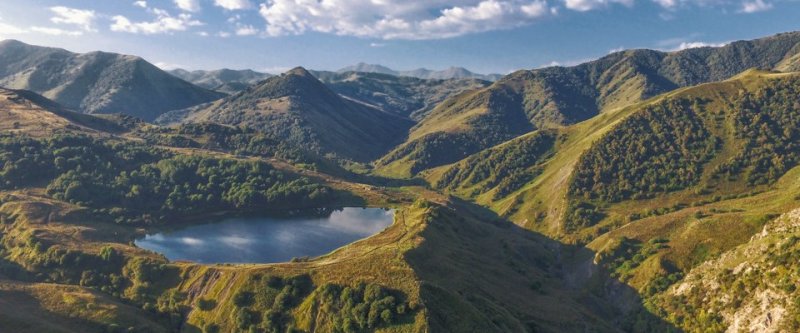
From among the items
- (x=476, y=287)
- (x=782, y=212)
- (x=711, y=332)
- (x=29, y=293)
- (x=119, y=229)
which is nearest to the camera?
(x=711, y=332)

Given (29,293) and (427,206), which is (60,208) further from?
(427,206)

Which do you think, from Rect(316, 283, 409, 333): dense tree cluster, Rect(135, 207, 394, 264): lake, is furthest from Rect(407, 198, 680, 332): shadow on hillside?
Rect(135, 207, 394, 264): lake

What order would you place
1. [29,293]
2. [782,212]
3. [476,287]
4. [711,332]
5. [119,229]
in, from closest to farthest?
[711,332] → [29,293] → [476,287] → [782,212] → [119,229]

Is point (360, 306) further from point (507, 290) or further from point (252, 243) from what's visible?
point (252, 243)

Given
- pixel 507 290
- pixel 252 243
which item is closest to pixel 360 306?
pixel 507 290

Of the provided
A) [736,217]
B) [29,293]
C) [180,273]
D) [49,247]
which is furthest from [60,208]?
[736,217]

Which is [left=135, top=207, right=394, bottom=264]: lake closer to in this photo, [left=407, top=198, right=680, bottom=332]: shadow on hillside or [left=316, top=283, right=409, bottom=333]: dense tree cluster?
[left=407, top=198, right=680, bottom=332]: shadow on hillside

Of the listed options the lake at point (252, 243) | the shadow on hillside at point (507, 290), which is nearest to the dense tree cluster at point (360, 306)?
the shadow on hillside at point (507, 290)

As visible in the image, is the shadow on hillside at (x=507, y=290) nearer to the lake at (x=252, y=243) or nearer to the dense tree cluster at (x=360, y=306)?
the dense tree cluster at (x=360, y=306)
